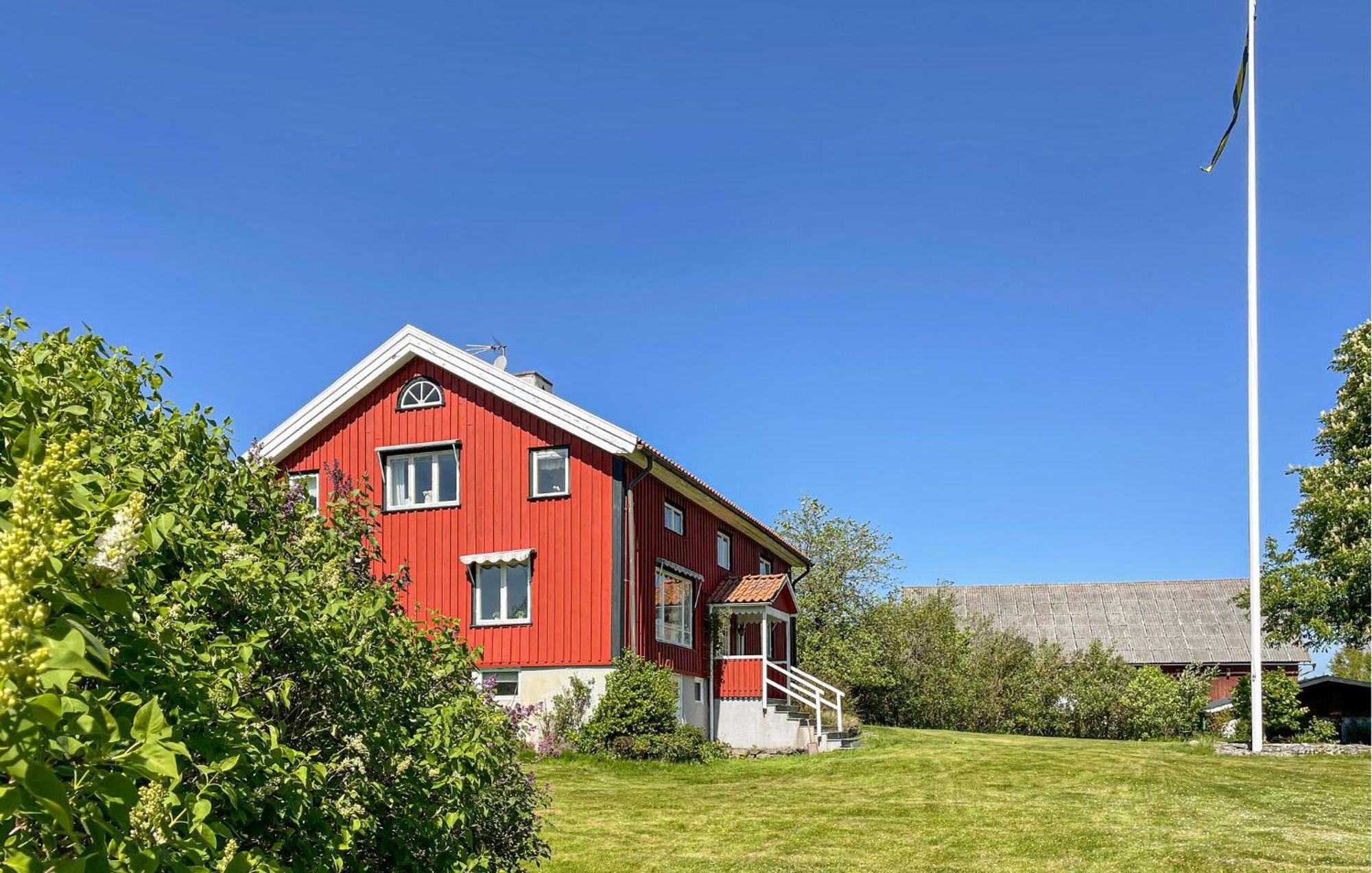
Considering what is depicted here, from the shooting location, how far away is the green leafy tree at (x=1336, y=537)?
90.1ft

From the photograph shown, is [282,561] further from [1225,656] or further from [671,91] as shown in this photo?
[1225,656]

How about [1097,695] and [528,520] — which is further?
[1097,695]

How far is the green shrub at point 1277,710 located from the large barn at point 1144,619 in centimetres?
1643

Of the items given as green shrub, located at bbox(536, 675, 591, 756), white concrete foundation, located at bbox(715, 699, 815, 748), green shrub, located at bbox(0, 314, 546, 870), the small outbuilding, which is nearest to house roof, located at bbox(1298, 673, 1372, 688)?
the small outbuilding

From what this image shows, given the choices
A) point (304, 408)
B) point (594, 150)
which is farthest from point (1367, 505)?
point (304, 408)

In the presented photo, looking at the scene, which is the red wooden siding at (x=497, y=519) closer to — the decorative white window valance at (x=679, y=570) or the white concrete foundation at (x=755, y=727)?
the decorative white window valance at (x=679, y=570)

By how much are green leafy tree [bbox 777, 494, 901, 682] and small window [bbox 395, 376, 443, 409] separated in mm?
20111

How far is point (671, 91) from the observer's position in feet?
62.7

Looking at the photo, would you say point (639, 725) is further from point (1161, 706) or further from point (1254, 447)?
point (1161, 706)

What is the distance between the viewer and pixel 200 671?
11.9ft

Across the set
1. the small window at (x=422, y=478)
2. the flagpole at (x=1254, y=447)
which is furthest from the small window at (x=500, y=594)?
the flagpole at (x=1254, y=447)

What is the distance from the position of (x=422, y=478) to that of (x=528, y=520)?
9.65ft

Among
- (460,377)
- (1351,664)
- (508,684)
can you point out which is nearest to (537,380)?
(460,377)

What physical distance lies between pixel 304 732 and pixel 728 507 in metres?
22.8
